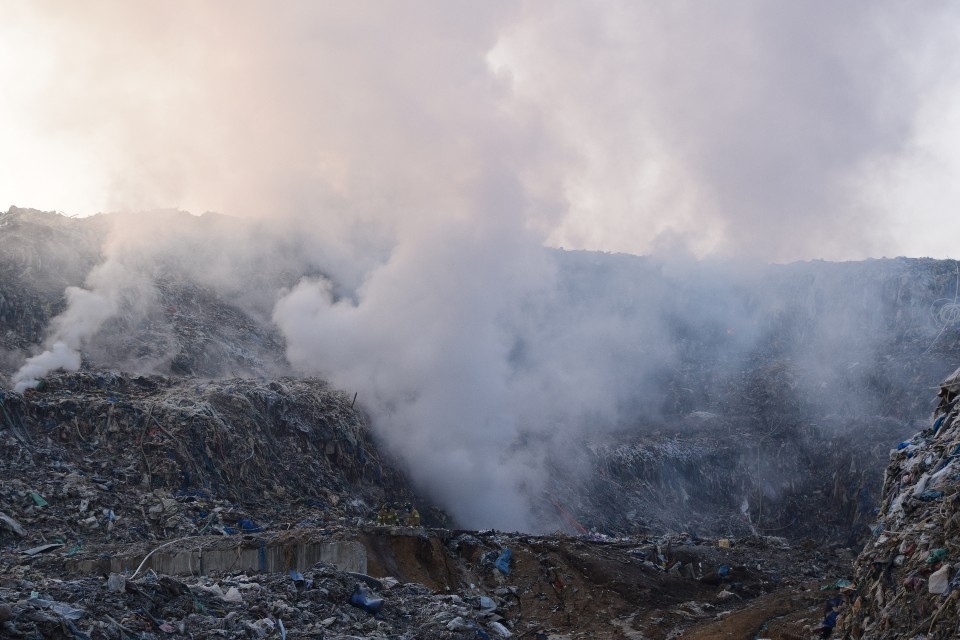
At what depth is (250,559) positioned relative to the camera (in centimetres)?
1585

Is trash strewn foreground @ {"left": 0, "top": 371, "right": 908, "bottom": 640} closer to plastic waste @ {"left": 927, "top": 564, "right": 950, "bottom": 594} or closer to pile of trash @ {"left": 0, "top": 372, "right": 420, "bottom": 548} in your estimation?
pile of trash @ {"left": 0, "top": 372, "right": 420, "bottom": 548}

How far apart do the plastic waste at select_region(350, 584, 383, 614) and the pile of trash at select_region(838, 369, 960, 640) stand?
22.4 ft

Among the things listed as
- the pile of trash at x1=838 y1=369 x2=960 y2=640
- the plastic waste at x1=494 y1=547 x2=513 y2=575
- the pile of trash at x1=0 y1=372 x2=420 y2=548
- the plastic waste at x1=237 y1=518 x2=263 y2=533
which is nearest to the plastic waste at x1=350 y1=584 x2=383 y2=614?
the plastic waste at x1=494 y1=547 x2=513 y2=575

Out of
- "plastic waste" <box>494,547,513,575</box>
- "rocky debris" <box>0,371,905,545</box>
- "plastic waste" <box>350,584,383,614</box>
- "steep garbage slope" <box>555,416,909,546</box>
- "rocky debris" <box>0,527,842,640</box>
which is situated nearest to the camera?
"rocky debris" <box>0,527,842,640</box>

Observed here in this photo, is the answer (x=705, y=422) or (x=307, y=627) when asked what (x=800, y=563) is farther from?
(x=307, y=627)

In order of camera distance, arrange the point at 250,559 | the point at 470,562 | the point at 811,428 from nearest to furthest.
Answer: the point at 250,559 → the point at 470,562 → the point at 811,428

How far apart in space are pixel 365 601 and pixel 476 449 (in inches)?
572

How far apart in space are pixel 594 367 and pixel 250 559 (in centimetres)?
2154

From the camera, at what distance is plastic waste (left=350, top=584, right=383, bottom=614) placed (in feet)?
41.5

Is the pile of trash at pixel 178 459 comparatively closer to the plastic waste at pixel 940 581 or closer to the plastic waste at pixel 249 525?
the plastic waste at pixel 249 525

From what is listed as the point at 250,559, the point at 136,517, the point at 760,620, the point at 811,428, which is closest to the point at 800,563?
the point at 760,620

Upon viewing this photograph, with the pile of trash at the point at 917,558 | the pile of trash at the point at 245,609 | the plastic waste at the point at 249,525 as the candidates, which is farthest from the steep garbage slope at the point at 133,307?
the pile of trash at the point at 917,558

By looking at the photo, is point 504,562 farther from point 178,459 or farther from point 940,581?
point 940,581

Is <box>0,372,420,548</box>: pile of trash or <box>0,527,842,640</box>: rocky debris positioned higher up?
<box>0,372,420,548</box>: pile of trash
